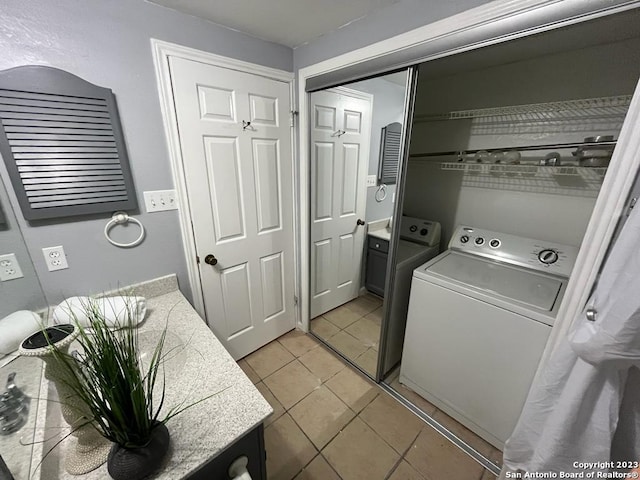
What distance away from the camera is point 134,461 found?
57 cm

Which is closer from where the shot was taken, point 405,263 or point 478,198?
point 405,263

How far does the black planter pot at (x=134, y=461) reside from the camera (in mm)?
569

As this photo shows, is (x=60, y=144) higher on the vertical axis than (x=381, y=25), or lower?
lower

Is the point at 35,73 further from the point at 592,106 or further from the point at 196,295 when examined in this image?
the point at 592,106

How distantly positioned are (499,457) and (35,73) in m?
2.79

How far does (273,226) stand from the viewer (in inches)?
74.5

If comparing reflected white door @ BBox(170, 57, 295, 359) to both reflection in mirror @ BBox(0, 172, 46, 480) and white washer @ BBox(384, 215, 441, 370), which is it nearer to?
reflection in mirror @ BBox(0, 172, 46, 480)

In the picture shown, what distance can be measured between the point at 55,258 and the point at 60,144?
51 cm

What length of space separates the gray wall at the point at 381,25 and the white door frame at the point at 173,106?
0.27m

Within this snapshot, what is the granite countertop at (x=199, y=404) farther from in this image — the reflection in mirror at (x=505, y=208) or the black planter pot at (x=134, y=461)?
the reflection in mirror at (x=505, y=208)

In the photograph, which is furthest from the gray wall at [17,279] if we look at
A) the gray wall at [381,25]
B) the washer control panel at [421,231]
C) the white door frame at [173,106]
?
the washer control panel at [421,231]

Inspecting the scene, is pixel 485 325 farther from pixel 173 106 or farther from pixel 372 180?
pixel 173 106

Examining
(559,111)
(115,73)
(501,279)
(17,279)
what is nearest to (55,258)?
(17,279)

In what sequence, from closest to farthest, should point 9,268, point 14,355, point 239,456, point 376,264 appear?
point 239,456, point 14,355, point 9,268, point 376,264
